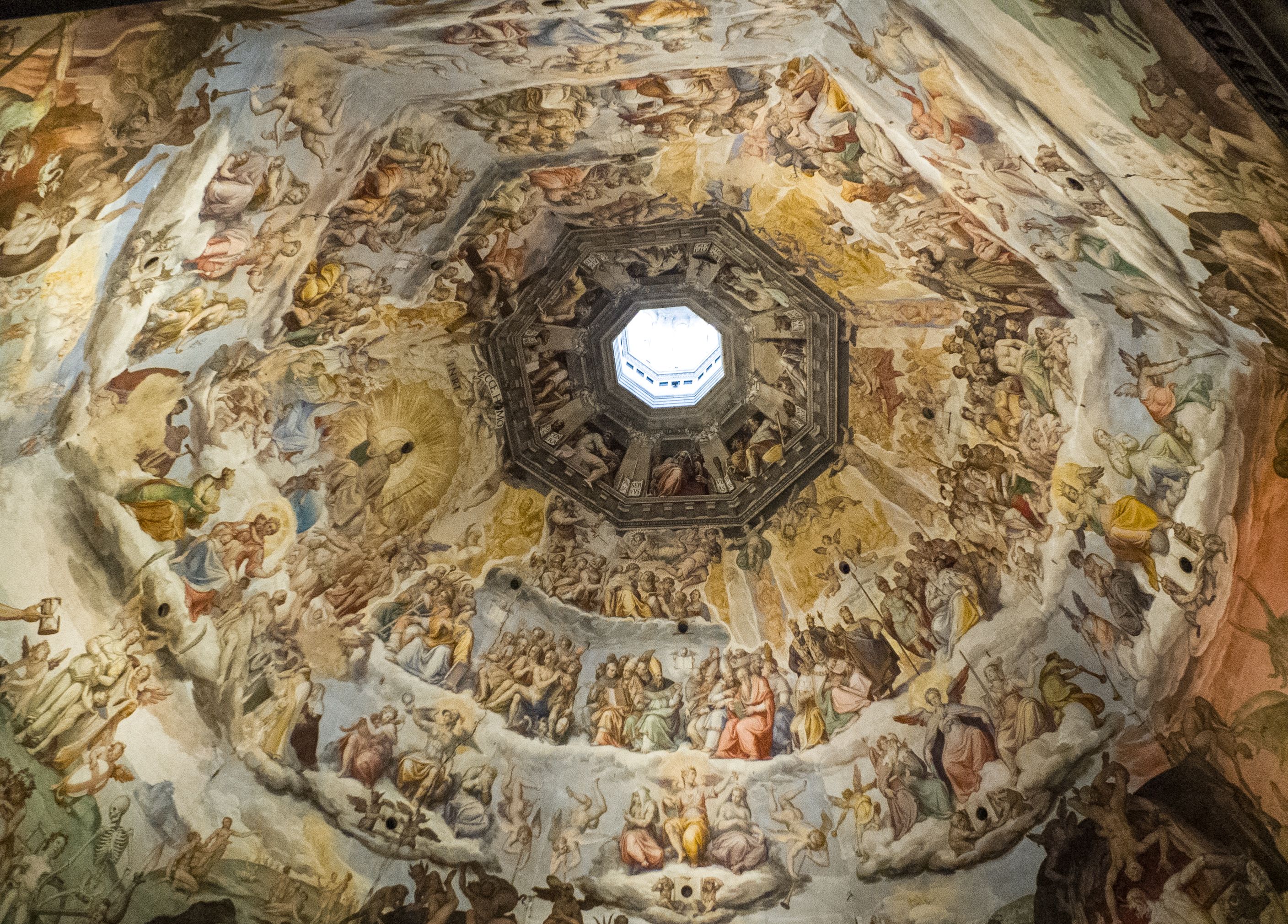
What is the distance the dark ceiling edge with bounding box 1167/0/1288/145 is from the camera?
5512 millimetres

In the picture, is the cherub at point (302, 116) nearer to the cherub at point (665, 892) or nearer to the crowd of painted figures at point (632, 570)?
the crowd of painted figures at point (632, 570)

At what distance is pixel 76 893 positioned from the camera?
33.7 feet

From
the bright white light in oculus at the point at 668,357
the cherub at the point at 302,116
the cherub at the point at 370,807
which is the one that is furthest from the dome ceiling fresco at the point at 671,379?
the cherub at the point at 370,807

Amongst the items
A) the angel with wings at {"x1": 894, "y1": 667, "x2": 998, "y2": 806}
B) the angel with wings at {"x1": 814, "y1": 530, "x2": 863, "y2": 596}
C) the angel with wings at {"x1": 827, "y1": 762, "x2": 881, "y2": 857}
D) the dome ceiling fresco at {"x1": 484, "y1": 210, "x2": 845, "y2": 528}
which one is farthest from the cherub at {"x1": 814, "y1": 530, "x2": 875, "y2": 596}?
the angel with wings at {"x1": 827, "y1": 762, "x2": 881, "y2": 857}

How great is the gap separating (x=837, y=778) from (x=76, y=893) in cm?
845

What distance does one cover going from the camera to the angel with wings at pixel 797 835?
12688 mm

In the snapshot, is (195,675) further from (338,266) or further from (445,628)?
(338,266)

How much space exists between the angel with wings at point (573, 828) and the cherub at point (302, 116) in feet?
26.9

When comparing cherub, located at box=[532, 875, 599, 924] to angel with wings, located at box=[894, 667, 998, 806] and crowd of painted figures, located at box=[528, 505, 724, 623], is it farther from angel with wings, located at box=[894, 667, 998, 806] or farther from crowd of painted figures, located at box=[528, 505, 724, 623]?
angel with wings, located at box=[894, 667, 998, 806]

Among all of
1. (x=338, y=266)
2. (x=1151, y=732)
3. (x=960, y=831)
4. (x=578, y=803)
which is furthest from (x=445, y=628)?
(x=1151, y=732)

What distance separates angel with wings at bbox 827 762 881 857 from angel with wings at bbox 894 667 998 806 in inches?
32.4

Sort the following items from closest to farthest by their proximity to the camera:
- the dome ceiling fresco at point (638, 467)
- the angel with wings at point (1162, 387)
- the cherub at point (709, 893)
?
the dome ceiling fresco at point (638, 467) → the angel with wings at point (1162, 387) → the cherub at point (709, 893)

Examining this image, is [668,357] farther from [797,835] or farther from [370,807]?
[370,807]

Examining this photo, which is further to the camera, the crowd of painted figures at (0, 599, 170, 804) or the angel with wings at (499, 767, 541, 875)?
the angel with wings at (499, 767, 541, 875)
